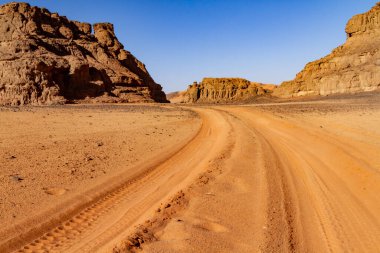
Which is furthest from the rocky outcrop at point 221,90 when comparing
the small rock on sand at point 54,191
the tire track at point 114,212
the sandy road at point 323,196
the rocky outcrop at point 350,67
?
the small rock on sand at point 54,191

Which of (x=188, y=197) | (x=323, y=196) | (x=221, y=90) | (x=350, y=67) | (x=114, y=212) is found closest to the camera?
(x=114, y=212)

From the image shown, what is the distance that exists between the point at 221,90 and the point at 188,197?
101 metres

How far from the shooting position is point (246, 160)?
961cm

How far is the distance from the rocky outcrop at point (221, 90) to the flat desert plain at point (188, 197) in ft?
289

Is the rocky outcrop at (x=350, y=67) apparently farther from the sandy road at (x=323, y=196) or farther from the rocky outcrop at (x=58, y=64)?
the sandy road at (x=323, y=196)

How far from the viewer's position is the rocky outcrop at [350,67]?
58.6 meters

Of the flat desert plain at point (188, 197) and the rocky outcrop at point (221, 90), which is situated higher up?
the rocky outcrop at point (221, 90)

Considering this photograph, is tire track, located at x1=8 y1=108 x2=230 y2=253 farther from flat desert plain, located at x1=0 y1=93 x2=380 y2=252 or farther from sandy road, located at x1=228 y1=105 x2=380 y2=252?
sandy road, located at x1=228 y1=105 x2=380 y2=252

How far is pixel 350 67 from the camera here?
63406 millimetres

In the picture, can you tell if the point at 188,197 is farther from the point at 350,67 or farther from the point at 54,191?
the point at 350,67

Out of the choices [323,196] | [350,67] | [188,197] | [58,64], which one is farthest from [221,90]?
[188,197]

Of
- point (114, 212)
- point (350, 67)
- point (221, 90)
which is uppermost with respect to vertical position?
point (350, 67)

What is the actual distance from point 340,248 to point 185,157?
619 centimetres

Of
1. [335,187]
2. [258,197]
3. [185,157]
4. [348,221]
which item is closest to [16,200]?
[258,197]
